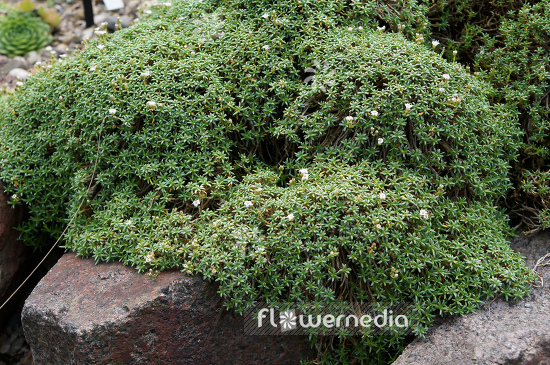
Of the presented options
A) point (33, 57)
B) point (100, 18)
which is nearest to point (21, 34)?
point (33, 57)

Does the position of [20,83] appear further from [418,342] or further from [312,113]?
[418,342]

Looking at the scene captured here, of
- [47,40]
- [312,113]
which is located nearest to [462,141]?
[312,113]

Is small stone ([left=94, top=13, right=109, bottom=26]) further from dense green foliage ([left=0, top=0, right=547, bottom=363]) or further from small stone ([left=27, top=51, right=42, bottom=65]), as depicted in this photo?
dense green foliage ([left=0, top=0, right=547, bottom=363])

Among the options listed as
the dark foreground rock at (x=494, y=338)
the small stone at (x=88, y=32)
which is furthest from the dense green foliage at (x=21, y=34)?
the dark foreground rock at (x=494, y=338)

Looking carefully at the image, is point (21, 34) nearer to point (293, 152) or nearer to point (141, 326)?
point (293, 152)

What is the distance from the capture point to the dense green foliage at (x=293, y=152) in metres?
2.79

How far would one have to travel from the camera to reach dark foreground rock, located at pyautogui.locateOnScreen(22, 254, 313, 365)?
8.79 feet

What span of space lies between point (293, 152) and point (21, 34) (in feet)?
14.6

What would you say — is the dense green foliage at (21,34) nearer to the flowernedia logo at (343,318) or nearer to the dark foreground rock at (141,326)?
the dark foreground rock at (141,326)

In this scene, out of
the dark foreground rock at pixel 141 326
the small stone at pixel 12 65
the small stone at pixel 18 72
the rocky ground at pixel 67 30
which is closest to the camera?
the dark foreground rock at pixel 141 326

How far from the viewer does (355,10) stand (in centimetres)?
369

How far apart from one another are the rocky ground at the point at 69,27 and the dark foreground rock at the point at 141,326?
143 inches

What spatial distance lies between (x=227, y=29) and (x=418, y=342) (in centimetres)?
259

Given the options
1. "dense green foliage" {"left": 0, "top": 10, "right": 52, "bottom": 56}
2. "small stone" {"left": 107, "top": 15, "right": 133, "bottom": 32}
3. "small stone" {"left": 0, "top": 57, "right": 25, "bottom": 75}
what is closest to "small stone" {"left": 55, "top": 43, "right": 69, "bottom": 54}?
"dense green foliage" {"left": 0, "top": 10, "right": 52, "bottom": 56}
